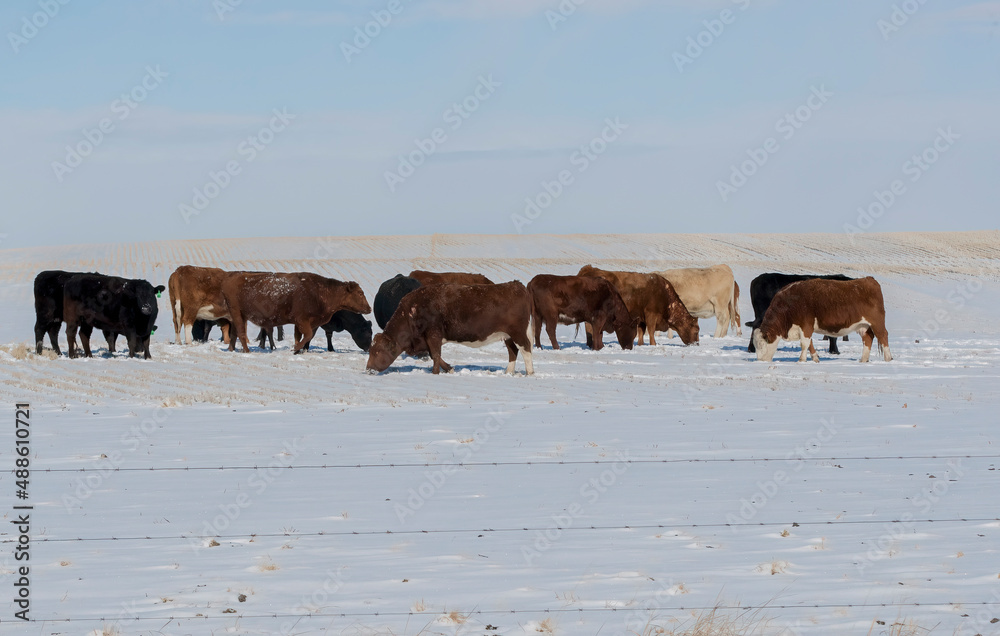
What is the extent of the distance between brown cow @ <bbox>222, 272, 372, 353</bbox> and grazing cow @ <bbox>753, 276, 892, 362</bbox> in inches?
314

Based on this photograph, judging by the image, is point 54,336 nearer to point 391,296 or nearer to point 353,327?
point 353,327

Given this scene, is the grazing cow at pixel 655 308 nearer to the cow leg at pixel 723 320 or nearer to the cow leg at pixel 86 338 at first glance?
the cow leg at pixel 723 320

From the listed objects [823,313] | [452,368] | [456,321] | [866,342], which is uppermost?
[823,313]

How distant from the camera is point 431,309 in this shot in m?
17.0

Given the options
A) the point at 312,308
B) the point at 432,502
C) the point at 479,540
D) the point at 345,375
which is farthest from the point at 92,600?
the point at 312,308

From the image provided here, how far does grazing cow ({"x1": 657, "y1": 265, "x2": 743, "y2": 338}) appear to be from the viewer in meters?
28.0

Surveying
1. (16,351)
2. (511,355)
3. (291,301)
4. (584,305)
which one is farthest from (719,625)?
(584,305)

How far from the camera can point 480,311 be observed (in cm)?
1683

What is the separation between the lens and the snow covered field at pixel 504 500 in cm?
529

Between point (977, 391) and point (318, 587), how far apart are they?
11727 mm

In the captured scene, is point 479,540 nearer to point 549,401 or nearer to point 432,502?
point 432,502

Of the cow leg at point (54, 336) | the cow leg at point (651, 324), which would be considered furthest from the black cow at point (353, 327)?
the cow leg at point (651, 324)

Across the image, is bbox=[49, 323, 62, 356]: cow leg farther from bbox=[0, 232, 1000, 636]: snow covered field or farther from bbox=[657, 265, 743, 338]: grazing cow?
bbox=[657, 265, 743, 338]: grazing cow

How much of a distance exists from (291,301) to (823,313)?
33.9 feet
